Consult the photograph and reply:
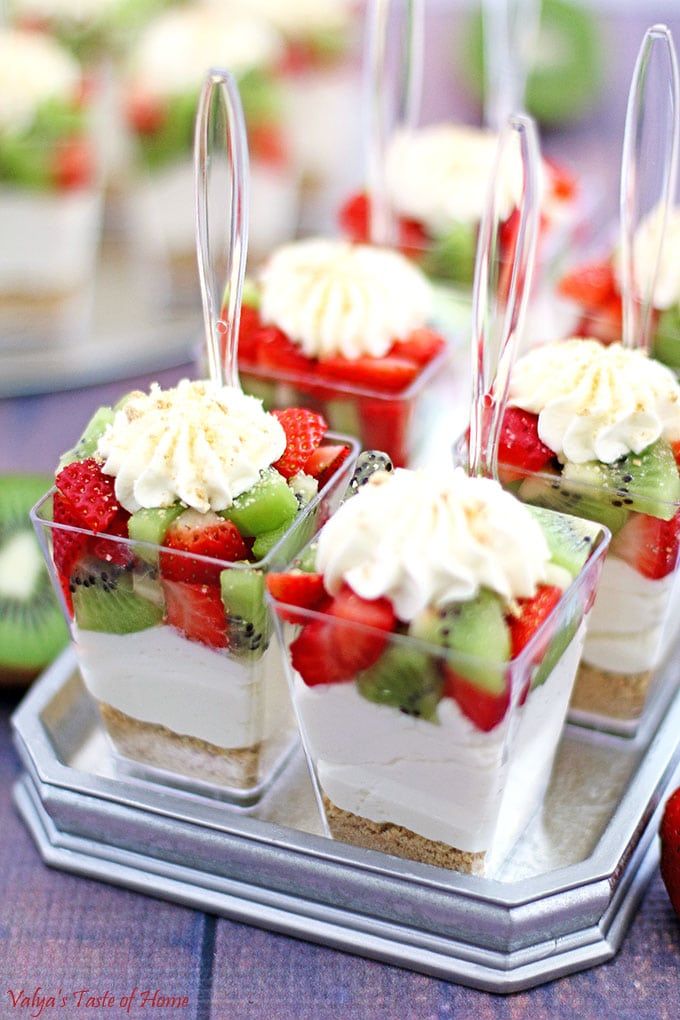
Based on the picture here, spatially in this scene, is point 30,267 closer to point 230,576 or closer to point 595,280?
point 595,280

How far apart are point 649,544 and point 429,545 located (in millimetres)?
300

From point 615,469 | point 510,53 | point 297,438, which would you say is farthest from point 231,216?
point 510,53

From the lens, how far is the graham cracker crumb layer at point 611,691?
1328mm

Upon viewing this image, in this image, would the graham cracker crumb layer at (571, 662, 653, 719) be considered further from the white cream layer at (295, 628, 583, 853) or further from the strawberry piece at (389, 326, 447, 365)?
→ the strawberry piece at (389, 326, 447, 365)

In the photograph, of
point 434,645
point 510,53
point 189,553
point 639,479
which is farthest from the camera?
point 510,53

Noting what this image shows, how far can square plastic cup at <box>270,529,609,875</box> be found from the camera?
1.00 m

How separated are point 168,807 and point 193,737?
0.23 ft

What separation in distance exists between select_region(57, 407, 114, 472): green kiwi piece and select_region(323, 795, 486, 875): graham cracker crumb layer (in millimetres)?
391

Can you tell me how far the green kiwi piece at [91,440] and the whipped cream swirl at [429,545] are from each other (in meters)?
0.27

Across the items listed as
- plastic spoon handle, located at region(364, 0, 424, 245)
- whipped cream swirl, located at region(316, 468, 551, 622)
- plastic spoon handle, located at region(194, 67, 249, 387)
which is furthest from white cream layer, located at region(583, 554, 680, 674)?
plastic spoon handle, located at region(364, 0, 424, 245)

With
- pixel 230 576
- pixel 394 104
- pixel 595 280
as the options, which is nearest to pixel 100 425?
pixel 230 576

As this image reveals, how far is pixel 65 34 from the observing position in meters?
2.41

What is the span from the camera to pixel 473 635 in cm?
98

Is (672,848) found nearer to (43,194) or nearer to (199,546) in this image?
(199,546)
